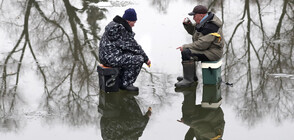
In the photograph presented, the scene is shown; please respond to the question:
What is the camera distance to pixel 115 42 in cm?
873

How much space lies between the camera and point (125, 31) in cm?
873

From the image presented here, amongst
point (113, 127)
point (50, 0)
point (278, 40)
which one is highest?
point (50, 0)

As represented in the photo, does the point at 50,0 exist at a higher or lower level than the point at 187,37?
higher

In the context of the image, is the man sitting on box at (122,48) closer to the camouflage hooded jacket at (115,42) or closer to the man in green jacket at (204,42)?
the camouflage hooded jacket at (115,42)

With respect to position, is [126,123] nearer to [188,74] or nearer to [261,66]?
[188,74]

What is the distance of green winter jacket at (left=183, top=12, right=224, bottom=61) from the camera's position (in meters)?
8.88

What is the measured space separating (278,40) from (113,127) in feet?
22.1

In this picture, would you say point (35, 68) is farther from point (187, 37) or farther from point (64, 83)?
point (187, 37)

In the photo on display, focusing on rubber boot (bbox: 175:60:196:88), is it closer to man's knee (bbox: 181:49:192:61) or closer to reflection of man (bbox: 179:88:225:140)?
man's knee (bbox: 181:49:192:61)

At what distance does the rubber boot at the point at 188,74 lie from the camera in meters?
9.14

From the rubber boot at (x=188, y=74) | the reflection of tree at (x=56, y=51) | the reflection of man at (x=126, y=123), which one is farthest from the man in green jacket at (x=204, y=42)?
the reflection of tree at (x=56, y=51)

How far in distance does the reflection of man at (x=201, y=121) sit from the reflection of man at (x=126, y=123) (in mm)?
655

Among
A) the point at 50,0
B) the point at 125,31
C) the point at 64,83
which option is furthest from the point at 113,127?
the point at 50,0

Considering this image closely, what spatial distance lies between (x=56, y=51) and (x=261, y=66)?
4.89 m
